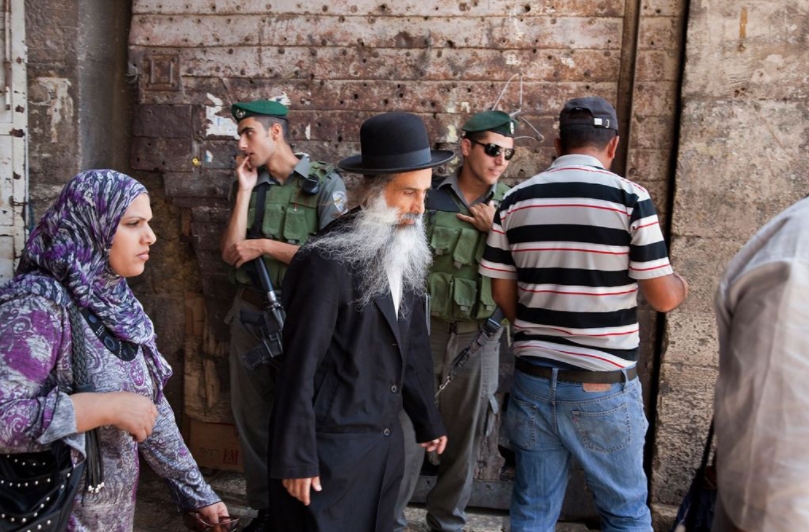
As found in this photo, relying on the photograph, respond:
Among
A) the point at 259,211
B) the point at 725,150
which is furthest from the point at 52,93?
the point at 725,150

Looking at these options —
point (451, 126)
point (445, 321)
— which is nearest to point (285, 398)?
point (445, 321)

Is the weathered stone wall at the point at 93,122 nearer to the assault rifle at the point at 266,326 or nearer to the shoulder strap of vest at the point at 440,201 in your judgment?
the assault rifle at the point at 266,326

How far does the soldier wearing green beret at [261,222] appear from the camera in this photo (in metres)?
3.98

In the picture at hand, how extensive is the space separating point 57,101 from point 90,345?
9.38ft

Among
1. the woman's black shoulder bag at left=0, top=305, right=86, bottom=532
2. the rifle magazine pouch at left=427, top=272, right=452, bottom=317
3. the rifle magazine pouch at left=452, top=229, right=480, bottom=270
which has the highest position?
the rifle magazine pouch at left=452, top=229, right=480, bottom=270

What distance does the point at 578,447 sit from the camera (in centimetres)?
271

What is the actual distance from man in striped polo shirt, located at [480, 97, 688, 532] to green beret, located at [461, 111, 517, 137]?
0.86 m

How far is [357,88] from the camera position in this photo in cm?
428

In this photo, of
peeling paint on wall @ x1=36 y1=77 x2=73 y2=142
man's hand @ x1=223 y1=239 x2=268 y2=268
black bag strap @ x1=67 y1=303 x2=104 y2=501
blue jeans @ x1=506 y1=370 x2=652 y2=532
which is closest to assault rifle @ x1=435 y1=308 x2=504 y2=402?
blue jeans @ x1=506 y1=370 x2=652 y2=532

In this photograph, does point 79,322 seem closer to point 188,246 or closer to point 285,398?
point 285,398

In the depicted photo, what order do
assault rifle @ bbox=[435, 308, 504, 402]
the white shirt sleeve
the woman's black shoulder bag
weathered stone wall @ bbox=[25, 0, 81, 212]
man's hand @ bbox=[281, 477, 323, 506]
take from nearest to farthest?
1. the white shirt sleeve
2. the woman's black shoulder bag
3. man's hand @ bbox=[281, 477, 323, 506]
4. assault rifle @ bbox=[435, 308, 504, 402]
5. weathered stone wall @ bbox=[25, 0, 81, 212]

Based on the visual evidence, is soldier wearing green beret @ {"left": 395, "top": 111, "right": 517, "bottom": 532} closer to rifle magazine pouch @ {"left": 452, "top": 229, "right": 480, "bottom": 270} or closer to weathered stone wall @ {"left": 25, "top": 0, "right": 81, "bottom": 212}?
rifle magazine pouch @ {"left": 452, "top": 229, "right": 480, "bottom": 270}

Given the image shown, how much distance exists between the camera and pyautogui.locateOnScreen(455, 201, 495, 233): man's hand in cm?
377

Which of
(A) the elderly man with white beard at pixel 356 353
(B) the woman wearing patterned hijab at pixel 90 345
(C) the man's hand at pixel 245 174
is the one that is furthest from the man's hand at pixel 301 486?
(C) the man's hand at pixel 245 174
